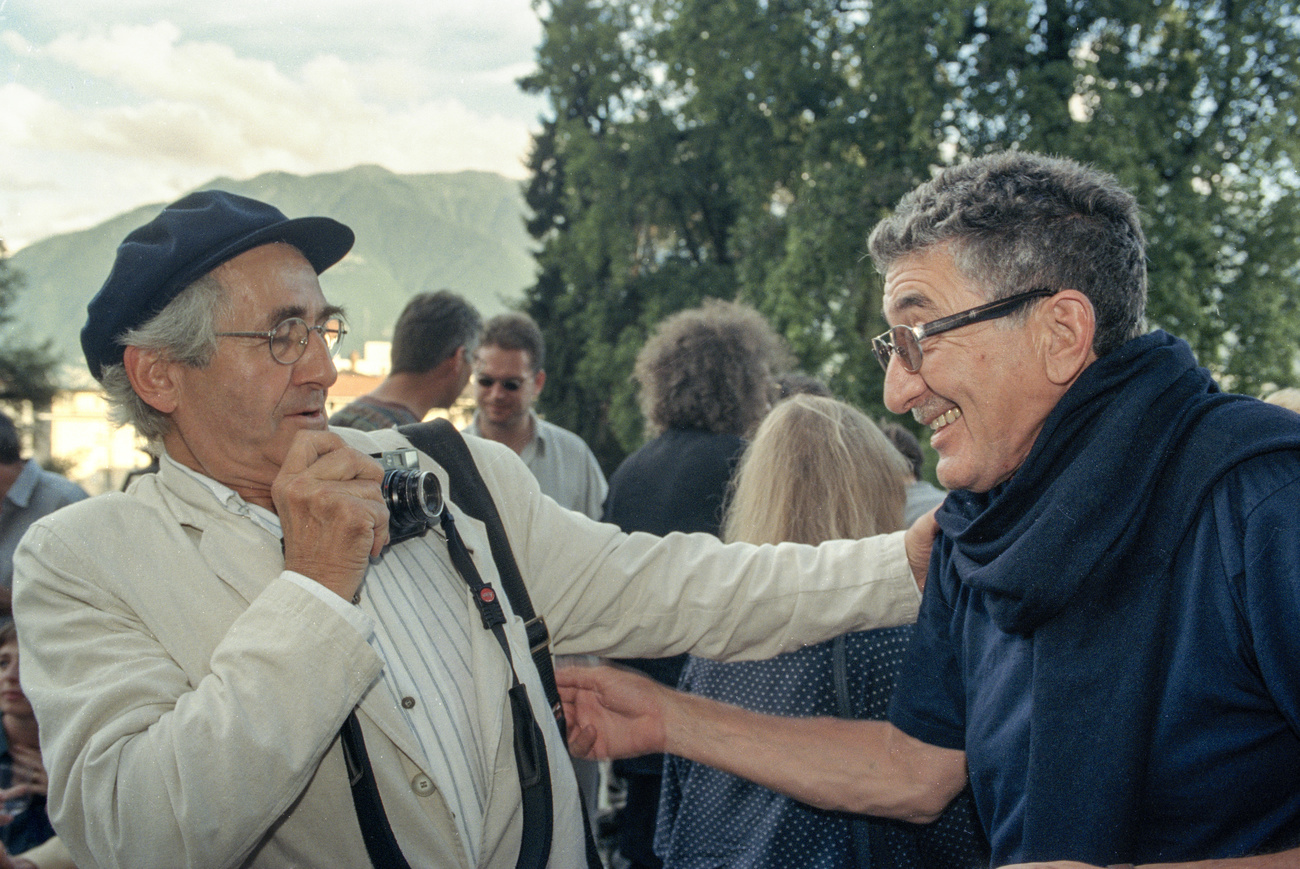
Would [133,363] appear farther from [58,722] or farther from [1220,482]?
[1220,482]

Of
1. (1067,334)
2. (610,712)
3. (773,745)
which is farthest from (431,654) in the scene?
(1067,334)

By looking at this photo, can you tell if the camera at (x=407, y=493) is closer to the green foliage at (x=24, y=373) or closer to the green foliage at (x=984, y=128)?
the green foliage at (x=984, y=128)

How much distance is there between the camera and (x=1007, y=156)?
1.90 meters

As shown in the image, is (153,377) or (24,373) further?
(24,373)

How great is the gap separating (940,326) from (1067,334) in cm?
23

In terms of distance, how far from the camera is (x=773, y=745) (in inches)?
89.0

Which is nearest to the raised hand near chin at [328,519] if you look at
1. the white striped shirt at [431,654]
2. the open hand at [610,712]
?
the white striped shirt at [431,654]

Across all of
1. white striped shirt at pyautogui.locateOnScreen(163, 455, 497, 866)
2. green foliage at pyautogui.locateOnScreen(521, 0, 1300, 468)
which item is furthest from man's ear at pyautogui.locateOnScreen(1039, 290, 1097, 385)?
green foliage at pyautogui.locateOnScreen(521, 0, 1300, 468)

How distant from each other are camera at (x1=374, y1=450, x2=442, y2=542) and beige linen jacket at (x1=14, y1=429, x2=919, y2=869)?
175 mm

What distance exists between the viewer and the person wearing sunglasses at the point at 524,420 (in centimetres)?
511

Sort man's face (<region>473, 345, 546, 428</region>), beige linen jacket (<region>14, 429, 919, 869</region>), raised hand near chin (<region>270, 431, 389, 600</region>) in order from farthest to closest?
1. man's face (<region>473, 345, 546, 428</region>)
2. raised hand near chin (<region>270, 431, 389, 600</region>)
3. beige linen jacket (<region>14, 429, 919, 869</region>)

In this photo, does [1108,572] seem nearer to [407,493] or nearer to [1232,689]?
[1232,689]

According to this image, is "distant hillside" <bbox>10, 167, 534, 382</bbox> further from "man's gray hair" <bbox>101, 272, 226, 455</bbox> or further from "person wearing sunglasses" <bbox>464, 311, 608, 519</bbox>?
"person wearing sunglasses" <bbox>464, 311, 608, 519</bbox>

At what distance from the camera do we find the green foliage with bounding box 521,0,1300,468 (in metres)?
14.6
